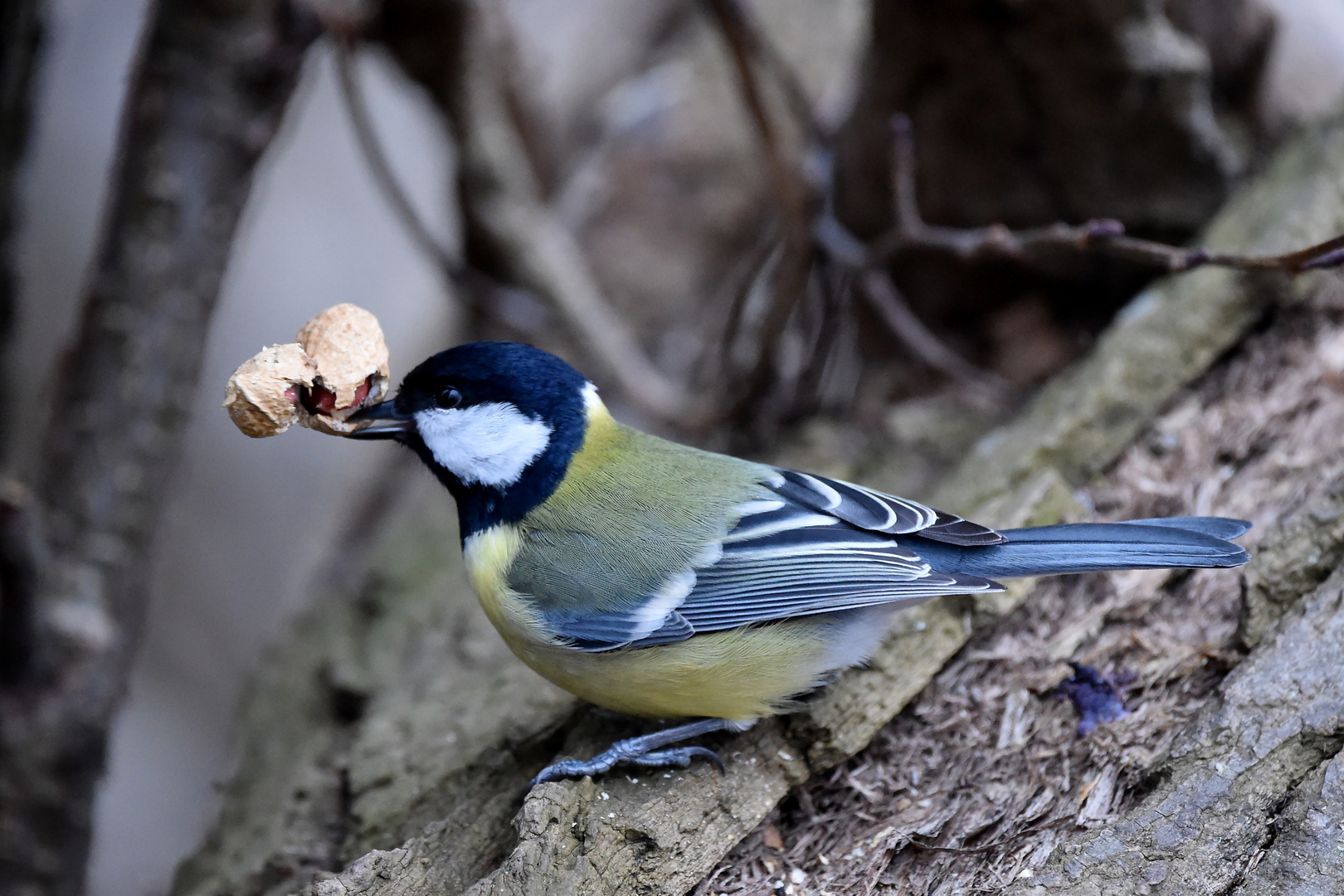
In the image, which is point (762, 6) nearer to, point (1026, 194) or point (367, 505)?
point (1026, 194)

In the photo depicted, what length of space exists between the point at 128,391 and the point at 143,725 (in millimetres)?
2735

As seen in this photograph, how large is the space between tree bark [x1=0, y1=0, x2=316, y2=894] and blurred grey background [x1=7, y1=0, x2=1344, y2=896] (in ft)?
4.75

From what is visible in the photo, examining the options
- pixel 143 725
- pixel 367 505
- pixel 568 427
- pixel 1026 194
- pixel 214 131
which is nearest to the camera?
pixel 568 427

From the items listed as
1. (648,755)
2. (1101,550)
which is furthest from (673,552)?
(1101,550)

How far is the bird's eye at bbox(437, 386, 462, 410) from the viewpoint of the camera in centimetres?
215

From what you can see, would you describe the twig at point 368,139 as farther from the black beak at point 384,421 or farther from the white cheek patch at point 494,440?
the white cheek patch at point 494,440

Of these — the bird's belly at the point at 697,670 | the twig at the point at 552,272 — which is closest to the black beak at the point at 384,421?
the bird's belly at the point at 697,670

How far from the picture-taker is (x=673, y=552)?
2.01m

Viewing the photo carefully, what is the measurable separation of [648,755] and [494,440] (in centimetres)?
73

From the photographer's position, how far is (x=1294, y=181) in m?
2.86

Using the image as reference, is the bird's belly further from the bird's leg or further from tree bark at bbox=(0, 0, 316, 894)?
tree bark at bbox=(0, 0, 316, 894)

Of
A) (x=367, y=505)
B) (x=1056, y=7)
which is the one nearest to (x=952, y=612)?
(x=1056, y=7)

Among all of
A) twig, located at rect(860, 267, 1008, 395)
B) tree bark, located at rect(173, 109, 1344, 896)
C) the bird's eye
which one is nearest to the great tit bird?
the bird's eye

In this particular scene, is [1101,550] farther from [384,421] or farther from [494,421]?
[384,421]
